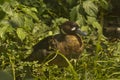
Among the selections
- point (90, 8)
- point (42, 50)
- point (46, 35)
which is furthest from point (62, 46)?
point (90, 8)

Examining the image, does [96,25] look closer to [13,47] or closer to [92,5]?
[92,5]

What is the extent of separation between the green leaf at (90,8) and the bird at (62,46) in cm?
25

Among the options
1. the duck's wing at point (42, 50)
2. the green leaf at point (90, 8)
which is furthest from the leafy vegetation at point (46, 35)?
the duck's wing at point (42, 50)

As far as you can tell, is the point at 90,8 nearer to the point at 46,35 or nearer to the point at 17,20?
the point at 46,35

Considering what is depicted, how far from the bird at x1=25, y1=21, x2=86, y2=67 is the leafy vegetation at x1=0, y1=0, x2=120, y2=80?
0.31 feet

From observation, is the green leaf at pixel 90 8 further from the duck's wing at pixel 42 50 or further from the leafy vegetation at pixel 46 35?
the duck's wing at pixel 42 50

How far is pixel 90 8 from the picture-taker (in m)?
4.27

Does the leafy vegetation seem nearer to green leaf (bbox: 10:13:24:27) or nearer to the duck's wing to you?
green leaf (bbox: 10:13:24:27)

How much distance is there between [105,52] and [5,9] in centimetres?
151

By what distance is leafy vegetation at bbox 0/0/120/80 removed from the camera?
3.19 meters

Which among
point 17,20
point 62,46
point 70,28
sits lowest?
point 62,46

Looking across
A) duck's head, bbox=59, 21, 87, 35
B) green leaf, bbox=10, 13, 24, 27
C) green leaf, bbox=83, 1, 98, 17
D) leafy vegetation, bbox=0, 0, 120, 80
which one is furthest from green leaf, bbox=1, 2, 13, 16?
green leaf, bbox=83, 1, 98, 17

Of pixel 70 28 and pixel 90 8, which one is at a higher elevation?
pixel 90 8

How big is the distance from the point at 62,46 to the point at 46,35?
47 centimetres
